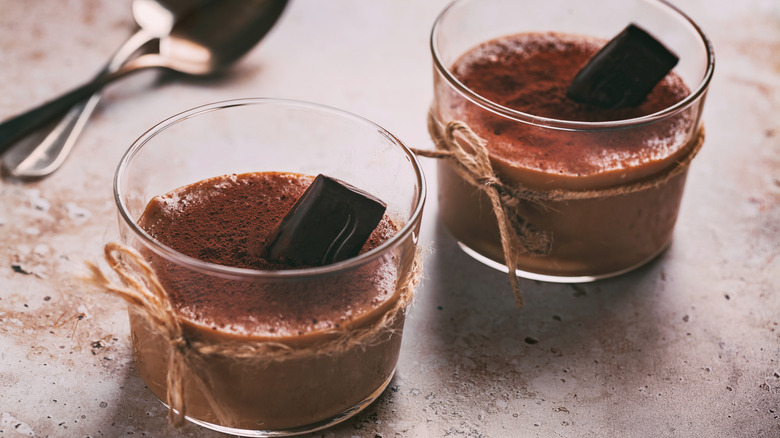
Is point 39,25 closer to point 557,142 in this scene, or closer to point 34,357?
point 34,357

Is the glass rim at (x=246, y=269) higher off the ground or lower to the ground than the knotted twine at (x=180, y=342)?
higher

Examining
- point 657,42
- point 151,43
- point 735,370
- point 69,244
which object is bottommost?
point 735,370

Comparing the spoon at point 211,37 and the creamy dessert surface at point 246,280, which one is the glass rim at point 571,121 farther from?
the spoon at point 211,37

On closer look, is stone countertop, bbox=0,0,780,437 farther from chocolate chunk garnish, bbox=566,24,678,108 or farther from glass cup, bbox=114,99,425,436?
chocolate chunk garnish, bbox=566,24,678,108

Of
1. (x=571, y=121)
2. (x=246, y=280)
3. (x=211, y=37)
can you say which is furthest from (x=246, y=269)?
(x=211, y=37)

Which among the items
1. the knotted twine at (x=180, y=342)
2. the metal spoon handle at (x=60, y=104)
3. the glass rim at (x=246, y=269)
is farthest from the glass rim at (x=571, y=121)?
the metal spoon handle at (x=60, y=104)

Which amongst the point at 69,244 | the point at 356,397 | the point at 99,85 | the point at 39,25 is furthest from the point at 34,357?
→ the point at 39,25
